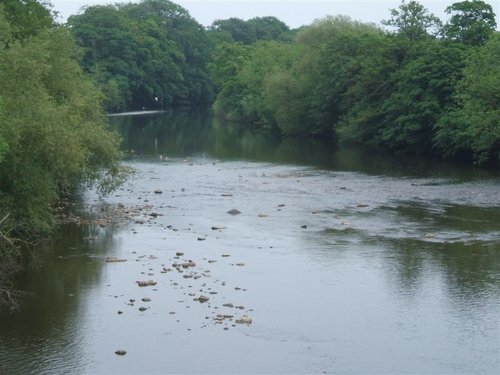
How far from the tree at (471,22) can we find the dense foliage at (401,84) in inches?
3.4

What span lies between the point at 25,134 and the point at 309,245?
482 inches

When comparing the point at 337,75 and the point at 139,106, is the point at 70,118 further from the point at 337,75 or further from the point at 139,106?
the point at 139,106

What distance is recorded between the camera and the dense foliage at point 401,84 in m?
57.6

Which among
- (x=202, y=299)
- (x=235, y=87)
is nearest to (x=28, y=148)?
(x=202, y=299)

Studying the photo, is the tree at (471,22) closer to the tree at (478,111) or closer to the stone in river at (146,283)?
the tree at (478,111)

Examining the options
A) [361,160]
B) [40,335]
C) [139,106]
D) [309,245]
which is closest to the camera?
[40,335]

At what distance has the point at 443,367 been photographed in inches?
824

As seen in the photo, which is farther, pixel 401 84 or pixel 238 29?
pixel 238 29

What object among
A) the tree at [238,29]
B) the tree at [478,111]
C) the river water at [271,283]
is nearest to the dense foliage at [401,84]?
the tree at [478,111]

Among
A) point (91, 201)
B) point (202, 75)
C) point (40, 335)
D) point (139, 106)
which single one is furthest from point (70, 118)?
point (202, 75)

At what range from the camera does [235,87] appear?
377ft

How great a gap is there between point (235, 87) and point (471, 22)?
4949 cm

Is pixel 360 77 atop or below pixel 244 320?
atop

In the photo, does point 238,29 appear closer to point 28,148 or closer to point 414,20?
point 414,20
